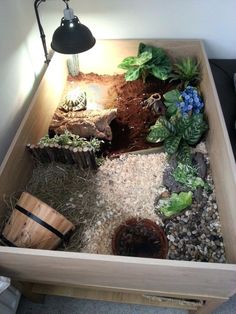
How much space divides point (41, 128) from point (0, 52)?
0.42 m

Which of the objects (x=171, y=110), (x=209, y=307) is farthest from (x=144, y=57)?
(x=209, y=307)

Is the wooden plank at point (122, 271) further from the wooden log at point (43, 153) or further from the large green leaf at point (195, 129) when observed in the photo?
the large green leaf at point (195, 129)

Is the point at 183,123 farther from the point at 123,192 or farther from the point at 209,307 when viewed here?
the point at 209,307

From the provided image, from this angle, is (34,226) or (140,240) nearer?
(34,226)

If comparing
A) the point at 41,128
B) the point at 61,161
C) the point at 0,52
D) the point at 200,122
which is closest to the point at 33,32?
the point at 0,52

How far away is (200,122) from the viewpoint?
1373 mm

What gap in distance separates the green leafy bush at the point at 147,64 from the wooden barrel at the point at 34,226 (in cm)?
98

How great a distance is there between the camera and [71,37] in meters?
1.21

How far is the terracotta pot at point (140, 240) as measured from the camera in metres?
1.17

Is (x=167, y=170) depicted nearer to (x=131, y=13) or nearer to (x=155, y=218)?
(x=155, y=218)

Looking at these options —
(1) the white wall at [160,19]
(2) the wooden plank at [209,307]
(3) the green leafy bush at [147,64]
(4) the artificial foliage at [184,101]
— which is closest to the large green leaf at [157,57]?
(3) the green leafy bush at [147,64]

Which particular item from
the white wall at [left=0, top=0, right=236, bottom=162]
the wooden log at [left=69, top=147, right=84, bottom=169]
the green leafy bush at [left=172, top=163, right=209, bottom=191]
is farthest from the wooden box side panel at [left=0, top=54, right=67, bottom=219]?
the green leafy bush at [left=172, top=163, right=209, bottom=191]

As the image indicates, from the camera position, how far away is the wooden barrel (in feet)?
3.48

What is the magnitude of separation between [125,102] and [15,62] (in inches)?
24.9
